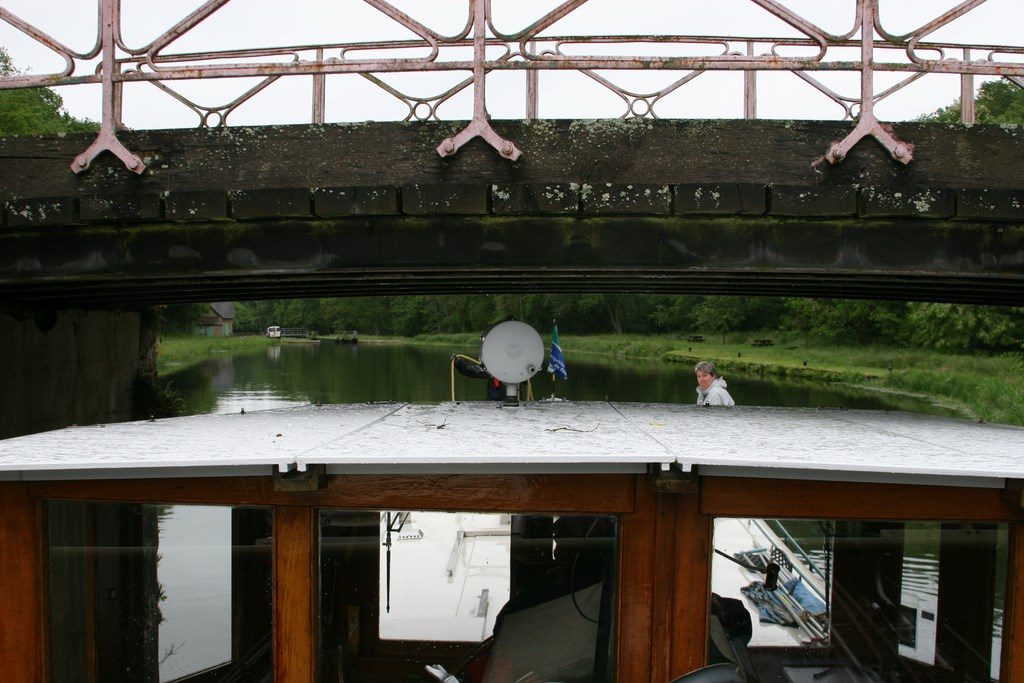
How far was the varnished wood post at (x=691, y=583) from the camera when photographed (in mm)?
2910

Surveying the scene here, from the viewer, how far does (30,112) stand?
3603cm

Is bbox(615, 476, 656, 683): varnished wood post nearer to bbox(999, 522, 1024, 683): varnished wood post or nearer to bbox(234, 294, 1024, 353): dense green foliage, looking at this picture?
bbox(999, 522, 1024, 683): varnished wood post

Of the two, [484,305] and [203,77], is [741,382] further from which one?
[484,305]

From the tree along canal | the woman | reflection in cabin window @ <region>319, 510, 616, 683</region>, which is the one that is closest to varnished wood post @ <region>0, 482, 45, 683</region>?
reflection in cabin window @ <region>319, 510, 616, 683</region>

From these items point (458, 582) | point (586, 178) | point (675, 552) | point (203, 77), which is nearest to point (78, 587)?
point (458, 582)

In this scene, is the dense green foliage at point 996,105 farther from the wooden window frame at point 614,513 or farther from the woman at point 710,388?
the wooden window frame at point 614,513

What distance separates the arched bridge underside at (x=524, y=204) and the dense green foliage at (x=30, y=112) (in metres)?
21.4

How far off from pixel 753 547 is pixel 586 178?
302cm

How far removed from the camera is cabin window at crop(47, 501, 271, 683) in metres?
3.12

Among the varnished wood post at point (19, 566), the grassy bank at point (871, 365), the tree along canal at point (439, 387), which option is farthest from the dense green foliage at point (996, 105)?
the varnished wood post at point (19, 566)

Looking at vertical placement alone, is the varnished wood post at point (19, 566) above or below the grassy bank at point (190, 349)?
above

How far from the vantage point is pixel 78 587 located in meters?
3.27

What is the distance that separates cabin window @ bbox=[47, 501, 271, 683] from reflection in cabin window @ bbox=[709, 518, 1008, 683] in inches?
75.6

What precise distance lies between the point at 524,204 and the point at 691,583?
3.23 metres
